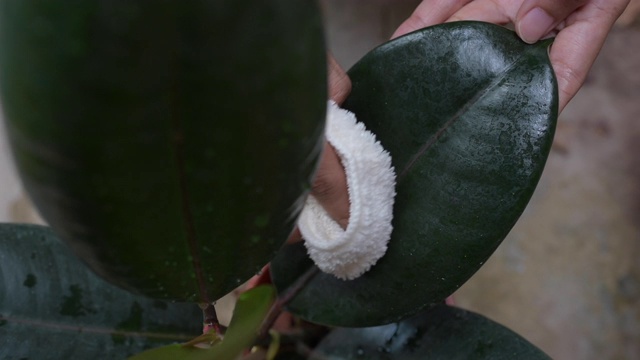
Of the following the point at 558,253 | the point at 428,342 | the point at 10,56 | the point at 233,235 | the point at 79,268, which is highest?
the point at 10,56

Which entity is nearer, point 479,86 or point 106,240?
point 106,240

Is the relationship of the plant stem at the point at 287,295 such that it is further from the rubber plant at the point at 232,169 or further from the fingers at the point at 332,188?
the fingers at the point at 332,188

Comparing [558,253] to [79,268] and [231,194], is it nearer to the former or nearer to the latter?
[79,268]

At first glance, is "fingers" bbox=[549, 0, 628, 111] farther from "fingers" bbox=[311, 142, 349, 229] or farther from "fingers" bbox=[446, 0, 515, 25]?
"fingers" bbox=[311, 142, 349, 229]

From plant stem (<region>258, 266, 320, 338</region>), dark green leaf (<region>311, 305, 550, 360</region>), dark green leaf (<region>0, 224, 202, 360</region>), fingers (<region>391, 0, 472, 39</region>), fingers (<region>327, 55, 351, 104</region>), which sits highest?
fingers (<region>327, 55, 351, 104</region>)

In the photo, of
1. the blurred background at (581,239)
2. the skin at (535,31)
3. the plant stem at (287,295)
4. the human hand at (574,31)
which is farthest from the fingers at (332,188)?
the blurred background at (581,239)

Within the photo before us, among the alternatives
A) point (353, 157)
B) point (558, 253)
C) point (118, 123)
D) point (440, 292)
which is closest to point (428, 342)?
point (440, 292)

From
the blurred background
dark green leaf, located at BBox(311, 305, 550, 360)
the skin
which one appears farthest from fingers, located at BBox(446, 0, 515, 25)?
the blurred background
